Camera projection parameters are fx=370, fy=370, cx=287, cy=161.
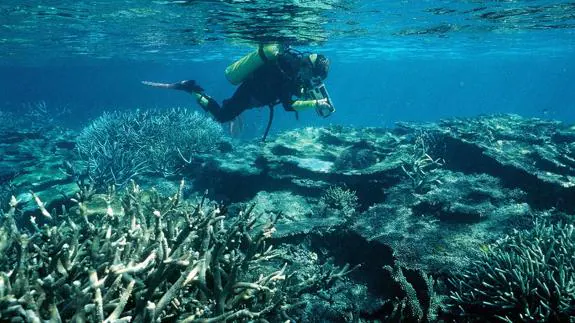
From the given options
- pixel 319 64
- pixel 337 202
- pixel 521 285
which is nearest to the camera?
pixel 521 285

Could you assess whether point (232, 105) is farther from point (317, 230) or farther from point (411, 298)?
point (411, 298)

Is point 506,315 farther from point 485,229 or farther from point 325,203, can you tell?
point 325,203

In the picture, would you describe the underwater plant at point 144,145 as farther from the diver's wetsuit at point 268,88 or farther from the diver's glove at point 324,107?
the diver's glove at point 324,107

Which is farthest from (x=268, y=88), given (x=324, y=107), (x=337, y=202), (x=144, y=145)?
(x=144, y=145)

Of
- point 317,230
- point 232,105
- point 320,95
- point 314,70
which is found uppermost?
point 314,70

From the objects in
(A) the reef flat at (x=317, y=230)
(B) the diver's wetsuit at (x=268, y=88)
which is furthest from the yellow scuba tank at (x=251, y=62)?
(A) the reef flat at (x=317, y=230)

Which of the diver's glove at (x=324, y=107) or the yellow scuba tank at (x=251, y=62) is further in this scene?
the yellow scuba tank at (x=251, y=62)

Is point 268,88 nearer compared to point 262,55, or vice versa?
point 262,55

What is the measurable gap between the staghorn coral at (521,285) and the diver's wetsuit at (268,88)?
614 cm

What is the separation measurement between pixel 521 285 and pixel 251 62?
27.5 ft

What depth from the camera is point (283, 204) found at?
345 inches

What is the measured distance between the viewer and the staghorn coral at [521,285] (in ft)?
13.3

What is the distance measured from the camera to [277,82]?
32.7 feet

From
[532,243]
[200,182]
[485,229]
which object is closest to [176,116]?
[200,182]
